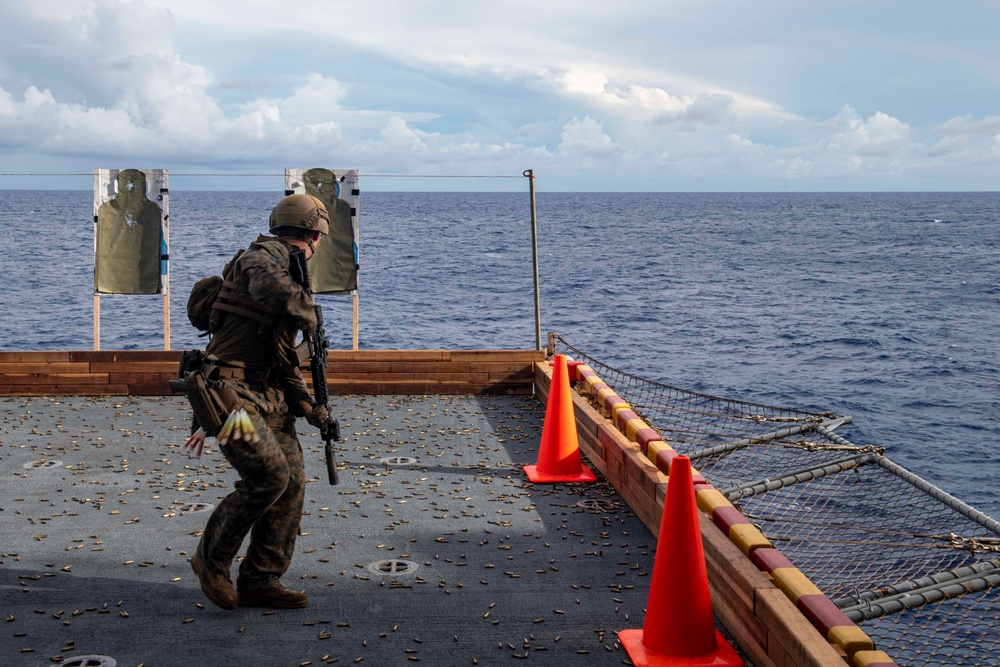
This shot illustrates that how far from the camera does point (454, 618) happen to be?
17.8 ft

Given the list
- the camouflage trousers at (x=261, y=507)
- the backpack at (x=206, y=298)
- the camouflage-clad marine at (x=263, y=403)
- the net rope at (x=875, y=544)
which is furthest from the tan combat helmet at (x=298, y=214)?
the net rope at (x=875, y=544)

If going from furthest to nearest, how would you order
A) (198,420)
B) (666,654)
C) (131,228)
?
(131,228)
(198,420)
(666,654)

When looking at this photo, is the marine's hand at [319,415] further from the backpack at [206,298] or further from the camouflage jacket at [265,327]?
the backpack at [206,298]

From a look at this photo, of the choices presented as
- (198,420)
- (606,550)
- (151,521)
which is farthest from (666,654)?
(151,521)

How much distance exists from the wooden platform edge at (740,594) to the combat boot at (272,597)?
7.64ft

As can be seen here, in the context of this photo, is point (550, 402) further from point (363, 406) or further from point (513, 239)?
point (513, 239)

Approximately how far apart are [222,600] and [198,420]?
100 cm

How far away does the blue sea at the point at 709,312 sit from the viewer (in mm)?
25516

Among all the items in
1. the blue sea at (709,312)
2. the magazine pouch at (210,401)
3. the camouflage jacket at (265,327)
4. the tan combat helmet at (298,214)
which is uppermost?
the tan combat helmet at (298,214)

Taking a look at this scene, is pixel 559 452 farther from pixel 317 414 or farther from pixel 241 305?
pixel 241 305

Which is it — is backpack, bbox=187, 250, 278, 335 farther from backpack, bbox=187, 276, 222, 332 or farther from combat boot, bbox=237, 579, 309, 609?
combat boot, bbox=237, 579, 309, 609

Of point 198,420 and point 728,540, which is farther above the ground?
point 198,420

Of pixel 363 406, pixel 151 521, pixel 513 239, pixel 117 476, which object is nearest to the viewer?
pixel 151 521

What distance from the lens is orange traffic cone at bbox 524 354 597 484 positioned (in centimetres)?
810
